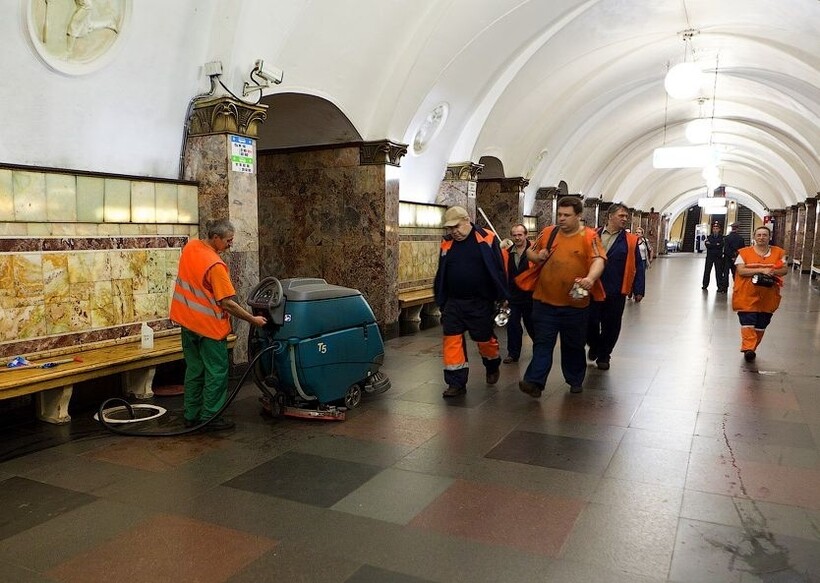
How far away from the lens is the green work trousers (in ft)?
15.3

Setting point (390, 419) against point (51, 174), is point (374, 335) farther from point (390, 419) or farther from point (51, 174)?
point (51, 174)

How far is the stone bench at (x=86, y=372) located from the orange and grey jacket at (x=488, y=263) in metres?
2.05

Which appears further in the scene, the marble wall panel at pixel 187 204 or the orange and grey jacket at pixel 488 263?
the marble wall panel at pixel 187 204

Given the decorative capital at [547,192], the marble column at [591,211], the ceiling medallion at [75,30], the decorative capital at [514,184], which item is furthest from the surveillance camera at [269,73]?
the marble column at [591,211]

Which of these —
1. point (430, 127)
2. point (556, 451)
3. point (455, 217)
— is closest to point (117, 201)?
point (455, 217)

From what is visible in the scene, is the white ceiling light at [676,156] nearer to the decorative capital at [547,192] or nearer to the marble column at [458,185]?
the decorative capital at [547,192]

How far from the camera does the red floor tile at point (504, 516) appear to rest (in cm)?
306

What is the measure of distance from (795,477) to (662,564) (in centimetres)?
152

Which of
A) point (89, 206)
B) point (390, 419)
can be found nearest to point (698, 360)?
point (390, 419)

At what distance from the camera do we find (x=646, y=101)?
1734cm

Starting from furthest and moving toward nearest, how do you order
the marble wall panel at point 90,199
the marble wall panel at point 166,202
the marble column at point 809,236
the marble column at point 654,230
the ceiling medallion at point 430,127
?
the marble column at point 654,230 < the marble column at point 809,236 < the ceiling medallion at point 430,127 < the marble wall panel at point 166,202 < the marble wall panel at point 90,199

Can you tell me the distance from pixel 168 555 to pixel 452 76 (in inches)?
317

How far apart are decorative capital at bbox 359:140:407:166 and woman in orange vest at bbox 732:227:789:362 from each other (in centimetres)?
437

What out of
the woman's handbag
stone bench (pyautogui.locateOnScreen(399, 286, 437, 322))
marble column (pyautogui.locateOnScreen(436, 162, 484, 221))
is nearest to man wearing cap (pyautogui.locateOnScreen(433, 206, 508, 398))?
the woman's handbag
